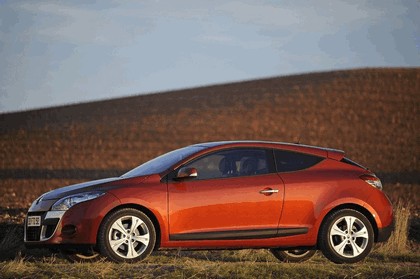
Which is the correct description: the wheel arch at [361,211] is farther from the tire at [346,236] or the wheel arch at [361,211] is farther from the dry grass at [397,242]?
the dry grass at [397,242]

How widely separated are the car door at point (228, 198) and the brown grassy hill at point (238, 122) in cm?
2703

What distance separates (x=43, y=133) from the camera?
47.6m

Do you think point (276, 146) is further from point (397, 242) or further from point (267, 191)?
point (397, 242)

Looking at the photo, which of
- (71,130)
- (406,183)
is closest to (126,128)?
(71,130)

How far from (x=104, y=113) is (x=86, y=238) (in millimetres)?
42648

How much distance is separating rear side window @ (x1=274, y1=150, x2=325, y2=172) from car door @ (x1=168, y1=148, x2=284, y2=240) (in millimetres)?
127

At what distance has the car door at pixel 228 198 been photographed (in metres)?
10.3

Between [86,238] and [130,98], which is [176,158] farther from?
[130,98]

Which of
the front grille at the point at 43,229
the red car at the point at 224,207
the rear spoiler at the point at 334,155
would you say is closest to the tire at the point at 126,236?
the red car at the point at 224,207

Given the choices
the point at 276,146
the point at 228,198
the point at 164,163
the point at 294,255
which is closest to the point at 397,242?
the point at 294,255

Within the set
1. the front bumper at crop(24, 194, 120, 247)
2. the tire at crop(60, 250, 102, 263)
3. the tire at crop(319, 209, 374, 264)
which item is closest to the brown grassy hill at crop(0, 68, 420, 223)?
the tire at crop(60, 250, 102, 263)

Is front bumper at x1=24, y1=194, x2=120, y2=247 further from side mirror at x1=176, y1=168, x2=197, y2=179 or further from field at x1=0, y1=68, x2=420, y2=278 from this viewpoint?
field at x1=0, y1=68, x2=420, y2=278

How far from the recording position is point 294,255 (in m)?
12.0

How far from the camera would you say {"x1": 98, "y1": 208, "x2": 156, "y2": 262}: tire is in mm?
10117
